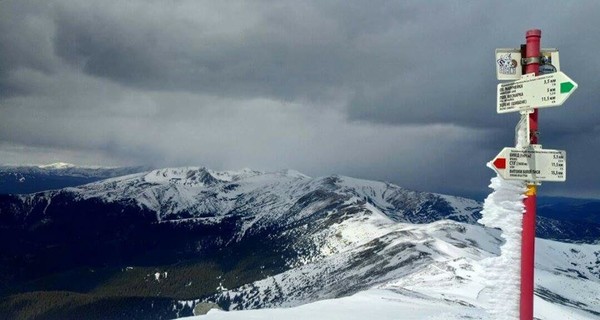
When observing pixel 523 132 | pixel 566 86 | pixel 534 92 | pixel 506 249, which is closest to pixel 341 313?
pixel 506 249

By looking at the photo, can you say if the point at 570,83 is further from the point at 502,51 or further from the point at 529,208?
the point at 529,208

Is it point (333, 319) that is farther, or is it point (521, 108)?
point (333, 319)

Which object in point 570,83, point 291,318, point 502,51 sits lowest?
point 291,318

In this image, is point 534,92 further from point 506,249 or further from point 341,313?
point 341,313

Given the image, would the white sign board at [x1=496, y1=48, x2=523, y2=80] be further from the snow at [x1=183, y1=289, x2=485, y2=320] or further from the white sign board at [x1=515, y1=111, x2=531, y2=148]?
the snow at [x1=183, y1=289, x2=485, y2=320]

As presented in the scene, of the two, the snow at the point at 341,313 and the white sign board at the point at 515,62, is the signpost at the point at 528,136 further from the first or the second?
the snow at the point at 341,313

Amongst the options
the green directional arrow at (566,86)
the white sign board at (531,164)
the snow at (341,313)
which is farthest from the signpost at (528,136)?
the snow at (341,313)

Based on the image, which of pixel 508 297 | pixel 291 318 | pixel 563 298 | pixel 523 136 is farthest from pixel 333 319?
pixel 563 298
